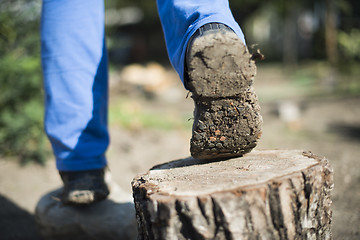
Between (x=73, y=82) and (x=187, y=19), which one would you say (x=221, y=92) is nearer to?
(x=187, y=19)

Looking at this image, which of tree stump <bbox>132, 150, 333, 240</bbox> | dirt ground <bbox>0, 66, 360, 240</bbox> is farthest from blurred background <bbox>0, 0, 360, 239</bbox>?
tree stump <bbox>132, 150, 333, 240</bbox>

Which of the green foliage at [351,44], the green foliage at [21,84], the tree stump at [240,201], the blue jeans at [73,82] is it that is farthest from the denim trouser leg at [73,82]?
the green foliage at [351,44]

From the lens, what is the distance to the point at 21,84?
3.04m

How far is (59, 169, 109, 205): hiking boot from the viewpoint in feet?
4.78

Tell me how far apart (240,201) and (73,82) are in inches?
36.3

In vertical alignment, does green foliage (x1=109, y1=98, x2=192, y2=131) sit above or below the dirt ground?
above

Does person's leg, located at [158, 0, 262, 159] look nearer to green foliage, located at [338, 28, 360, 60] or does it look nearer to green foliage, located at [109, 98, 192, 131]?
green foliage, located at [109, 98, 192, 131]

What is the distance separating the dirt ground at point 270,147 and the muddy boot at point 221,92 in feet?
3.12

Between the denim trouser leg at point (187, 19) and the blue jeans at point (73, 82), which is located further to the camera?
the blue jeans at point (73, 82)

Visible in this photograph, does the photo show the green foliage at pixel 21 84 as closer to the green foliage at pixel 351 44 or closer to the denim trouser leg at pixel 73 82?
the denim trouser leg at pixel 73 82

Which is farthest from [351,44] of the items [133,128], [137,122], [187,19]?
[187,19]

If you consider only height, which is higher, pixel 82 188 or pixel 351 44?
pixel 351 44

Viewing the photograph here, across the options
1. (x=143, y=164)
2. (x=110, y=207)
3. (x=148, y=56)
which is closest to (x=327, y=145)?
(x=143, y=164)

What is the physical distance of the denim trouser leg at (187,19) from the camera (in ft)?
3.73
